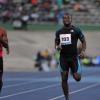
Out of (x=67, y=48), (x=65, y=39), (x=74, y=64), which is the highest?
(x=65, y=39)

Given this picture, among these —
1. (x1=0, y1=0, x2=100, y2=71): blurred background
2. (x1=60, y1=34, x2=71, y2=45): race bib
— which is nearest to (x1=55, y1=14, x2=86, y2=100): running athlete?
(x1=60, y1=34, x2=71, y2=45): race bib

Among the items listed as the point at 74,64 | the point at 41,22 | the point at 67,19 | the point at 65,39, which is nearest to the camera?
the point at 67,19

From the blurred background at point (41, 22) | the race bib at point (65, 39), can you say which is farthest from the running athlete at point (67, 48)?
the blurred background at point (41, 22)

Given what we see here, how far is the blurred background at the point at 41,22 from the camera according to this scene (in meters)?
41.3

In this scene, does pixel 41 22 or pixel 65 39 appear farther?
pixel 41 22

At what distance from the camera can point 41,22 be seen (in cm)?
4362

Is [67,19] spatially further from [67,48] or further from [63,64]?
[63,64]

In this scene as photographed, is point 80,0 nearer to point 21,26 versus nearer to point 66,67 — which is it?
point 21,26

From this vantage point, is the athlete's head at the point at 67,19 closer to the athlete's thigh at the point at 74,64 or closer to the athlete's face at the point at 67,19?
the athlete's face at the point at 67,19

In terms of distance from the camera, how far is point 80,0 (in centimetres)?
4469

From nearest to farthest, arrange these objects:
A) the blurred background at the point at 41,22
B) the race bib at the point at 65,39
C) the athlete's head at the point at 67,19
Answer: the athlete's head at the point at 67,19, the race bib at the point at 65,39, the blurred background at the point at 41,22

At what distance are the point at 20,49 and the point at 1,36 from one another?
26806 millimetres

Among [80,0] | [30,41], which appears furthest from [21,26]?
[80,0]

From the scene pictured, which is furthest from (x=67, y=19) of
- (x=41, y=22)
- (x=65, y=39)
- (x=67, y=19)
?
(x=41, y=22)
